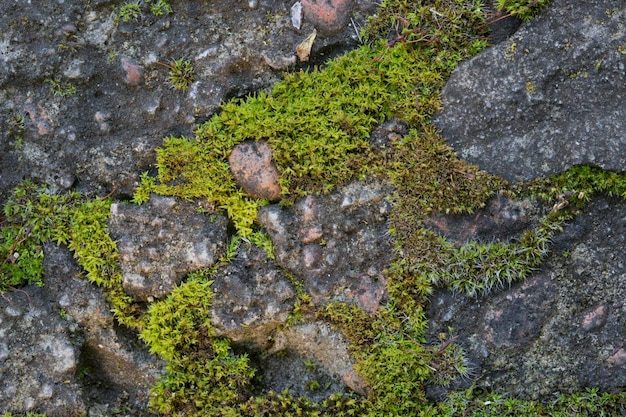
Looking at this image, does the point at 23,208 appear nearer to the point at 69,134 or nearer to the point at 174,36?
the point at 69,134

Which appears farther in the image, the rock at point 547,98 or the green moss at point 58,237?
the green moss at point 58,237

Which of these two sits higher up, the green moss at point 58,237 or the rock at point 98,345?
the green moss at point 58,237

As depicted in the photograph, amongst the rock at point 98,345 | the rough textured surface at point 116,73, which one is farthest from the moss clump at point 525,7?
the rock at point 98,345

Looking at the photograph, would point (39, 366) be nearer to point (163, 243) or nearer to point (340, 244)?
point (163, 243)

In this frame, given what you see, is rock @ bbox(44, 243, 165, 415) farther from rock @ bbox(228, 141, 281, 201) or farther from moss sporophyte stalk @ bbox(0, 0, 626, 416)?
rock @ bbox(228, 141, 281, 201)

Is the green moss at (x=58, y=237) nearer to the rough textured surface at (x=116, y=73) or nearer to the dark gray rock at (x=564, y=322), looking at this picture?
the rough textured surface at (x=116, y=73)

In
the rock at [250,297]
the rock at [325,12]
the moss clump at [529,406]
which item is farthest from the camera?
the rock at [325,12]

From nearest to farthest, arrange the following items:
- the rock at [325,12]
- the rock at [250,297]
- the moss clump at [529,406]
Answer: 1. the moss clump at [529,406]
2. the rock at [250,297]
3. the rock at [325,12]
